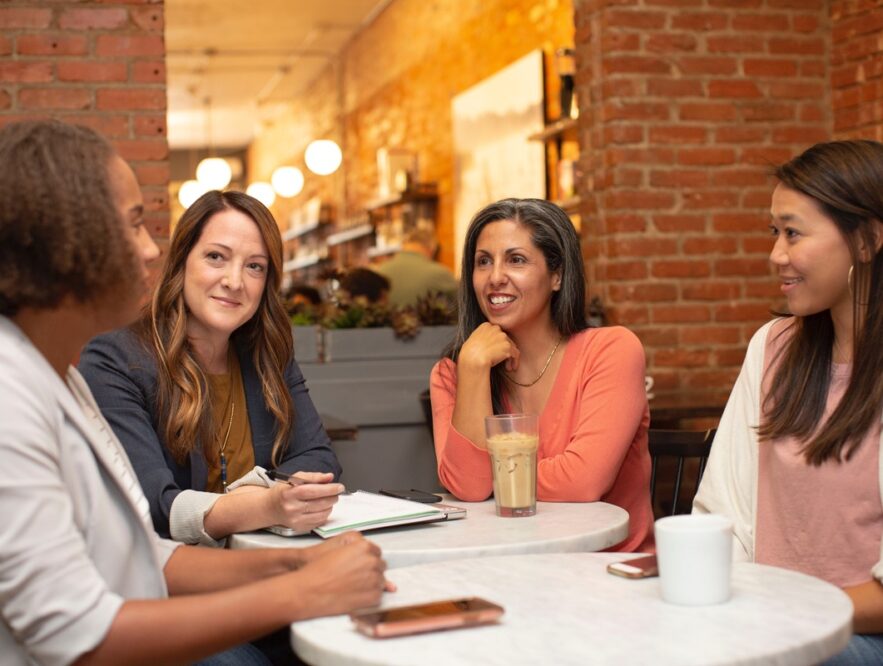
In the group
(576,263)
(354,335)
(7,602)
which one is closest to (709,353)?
(354,335)

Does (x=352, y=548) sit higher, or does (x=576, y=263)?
(x=576, y=263)

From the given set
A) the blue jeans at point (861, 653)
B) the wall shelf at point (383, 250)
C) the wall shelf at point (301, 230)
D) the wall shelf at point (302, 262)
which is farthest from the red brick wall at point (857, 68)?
the wall shelf at point (302, 262)

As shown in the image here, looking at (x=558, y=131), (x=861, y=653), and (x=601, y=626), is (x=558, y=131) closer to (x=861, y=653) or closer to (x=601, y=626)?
(x=861, y=653)

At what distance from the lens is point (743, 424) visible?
2.09m

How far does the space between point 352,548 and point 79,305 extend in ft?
1.43

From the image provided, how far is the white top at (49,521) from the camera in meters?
1.16

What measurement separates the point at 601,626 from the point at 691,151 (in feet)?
10.9

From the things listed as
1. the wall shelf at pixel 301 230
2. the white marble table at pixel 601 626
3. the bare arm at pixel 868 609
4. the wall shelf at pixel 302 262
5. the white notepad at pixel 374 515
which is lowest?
the bare arm at pixel 868 609

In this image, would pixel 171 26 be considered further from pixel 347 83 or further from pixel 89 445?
pixel 89 445

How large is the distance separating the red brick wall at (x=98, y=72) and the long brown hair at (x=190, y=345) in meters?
1.59

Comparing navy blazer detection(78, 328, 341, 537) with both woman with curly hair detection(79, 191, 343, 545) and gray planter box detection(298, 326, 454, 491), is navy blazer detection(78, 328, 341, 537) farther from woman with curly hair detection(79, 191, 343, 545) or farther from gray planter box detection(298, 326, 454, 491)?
gray planter box detection(298, 326, 454, 491)

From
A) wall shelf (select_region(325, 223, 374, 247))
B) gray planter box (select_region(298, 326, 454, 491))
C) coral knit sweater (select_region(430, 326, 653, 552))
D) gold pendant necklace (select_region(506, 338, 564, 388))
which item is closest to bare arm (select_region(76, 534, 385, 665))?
coral knit sweater (select_region(430, 326, 653, 552))

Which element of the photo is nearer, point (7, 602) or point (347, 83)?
point (7, 602)

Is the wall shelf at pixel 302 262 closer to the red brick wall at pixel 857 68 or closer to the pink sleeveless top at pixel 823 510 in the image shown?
the red brick wall at pixel 857 68
